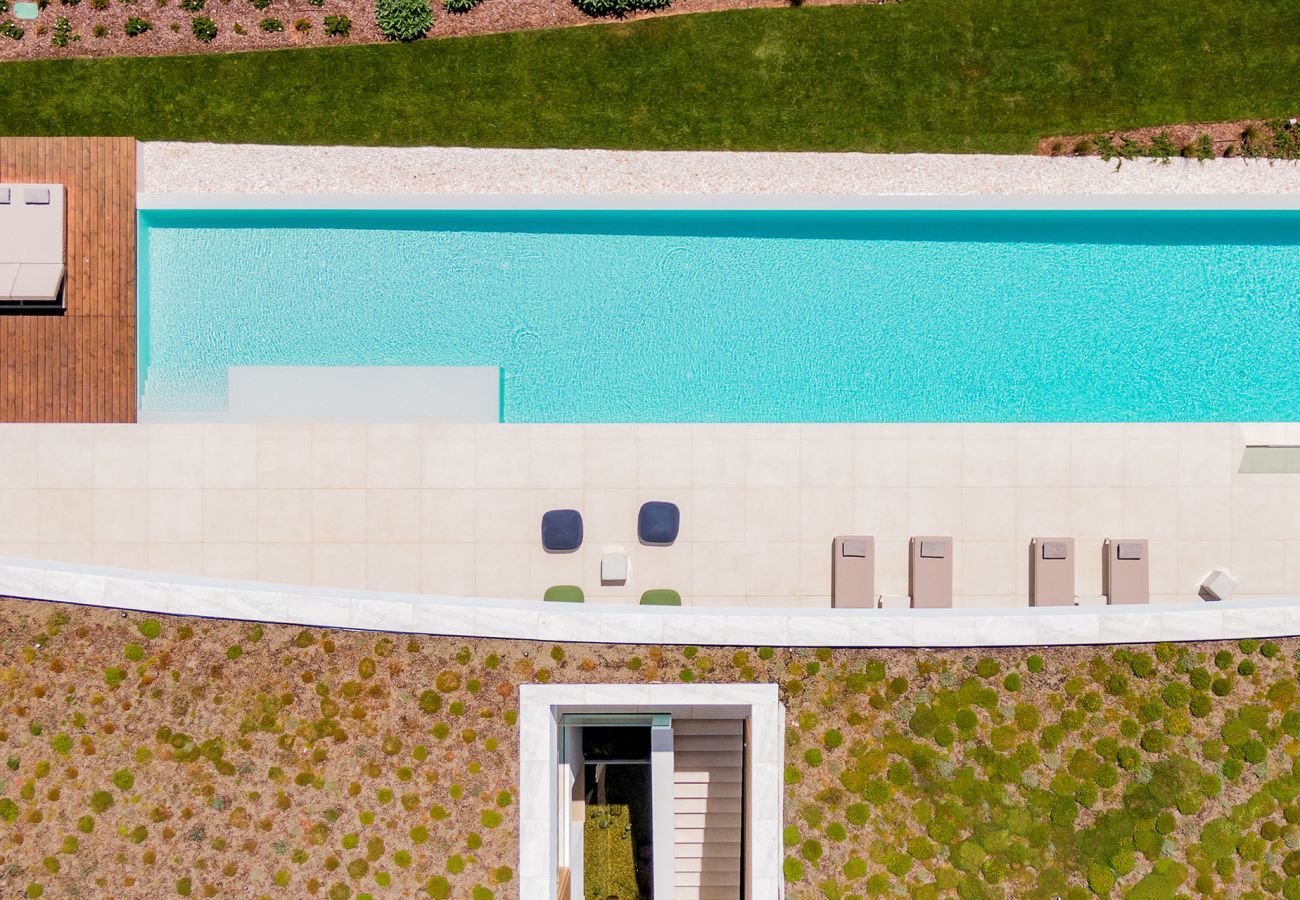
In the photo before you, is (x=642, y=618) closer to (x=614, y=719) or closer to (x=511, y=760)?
(x=614, y=719)

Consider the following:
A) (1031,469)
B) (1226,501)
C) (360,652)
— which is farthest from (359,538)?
(1226,501)

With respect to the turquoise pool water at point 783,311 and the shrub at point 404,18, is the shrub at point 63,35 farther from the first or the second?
the shrub at point 404,18

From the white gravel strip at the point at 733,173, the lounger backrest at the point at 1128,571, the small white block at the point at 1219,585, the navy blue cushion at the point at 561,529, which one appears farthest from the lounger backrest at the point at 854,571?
the white gravel strip at the point at 733,173

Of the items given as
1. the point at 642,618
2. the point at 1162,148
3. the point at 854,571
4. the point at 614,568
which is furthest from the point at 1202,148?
the point at 642,618

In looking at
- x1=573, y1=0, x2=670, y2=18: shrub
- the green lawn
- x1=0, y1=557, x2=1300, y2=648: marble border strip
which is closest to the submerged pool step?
x1=0, y1=557, x2=1300, y2=648: marble border strip

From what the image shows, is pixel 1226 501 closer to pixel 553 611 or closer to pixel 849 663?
pixel 849 663

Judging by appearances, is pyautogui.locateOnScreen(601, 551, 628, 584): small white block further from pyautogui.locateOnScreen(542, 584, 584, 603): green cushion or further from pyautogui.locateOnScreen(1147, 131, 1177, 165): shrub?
pyautogui.locateOnScreen(1147, 131, 1177, 165): shrub
